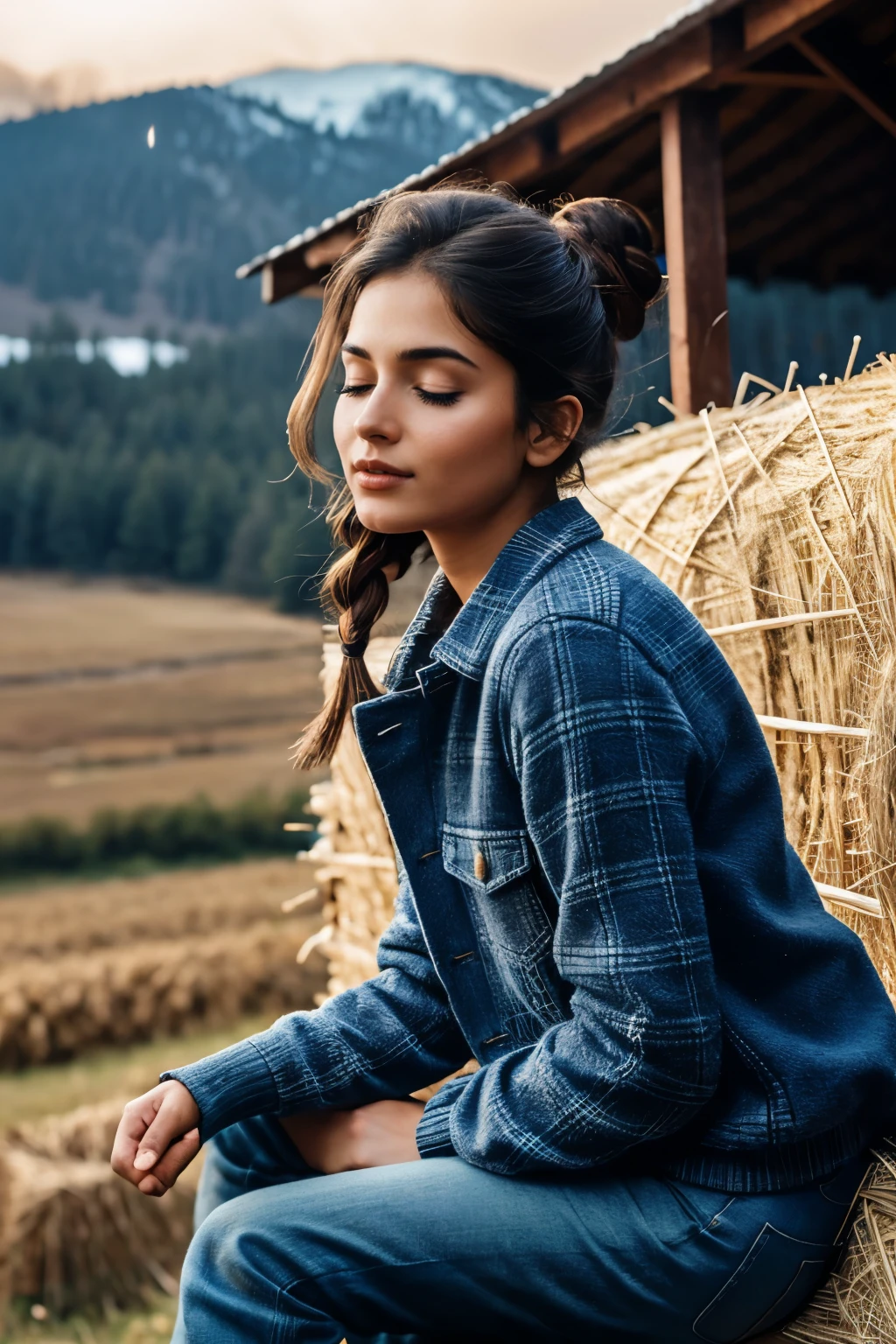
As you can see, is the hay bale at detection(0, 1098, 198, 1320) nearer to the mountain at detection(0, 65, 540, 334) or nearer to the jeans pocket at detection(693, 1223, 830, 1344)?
the jeans pocket at detection(693, 1223, 830, 1344)

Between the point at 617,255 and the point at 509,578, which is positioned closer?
the point at 509,578

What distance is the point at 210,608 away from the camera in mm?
10836

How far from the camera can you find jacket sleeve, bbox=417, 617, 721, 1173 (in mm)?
947

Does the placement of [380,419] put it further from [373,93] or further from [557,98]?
[373,93]

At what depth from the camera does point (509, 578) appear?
116 centimetres

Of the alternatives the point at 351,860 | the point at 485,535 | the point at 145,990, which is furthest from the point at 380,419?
the point at 145,990

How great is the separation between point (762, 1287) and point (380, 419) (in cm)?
86

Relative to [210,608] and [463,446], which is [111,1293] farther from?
[210,608]

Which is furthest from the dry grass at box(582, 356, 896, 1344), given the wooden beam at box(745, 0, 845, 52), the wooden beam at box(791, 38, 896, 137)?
the wooden beam at box(791, 38, 896, 137)

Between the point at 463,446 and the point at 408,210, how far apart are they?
26cm

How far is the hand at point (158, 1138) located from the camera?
3.76 feet

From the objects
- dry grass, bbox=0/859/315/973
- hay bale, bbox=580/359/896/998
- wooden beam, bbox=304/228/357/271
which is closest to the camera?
hay bale, bbox=580/359/896/998

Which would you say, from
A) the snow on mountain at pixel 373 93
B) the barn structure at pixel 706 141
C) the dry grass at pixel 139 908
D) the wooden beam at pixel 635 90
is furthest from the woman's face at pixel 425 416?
the snow on mountain at pixel 373 93

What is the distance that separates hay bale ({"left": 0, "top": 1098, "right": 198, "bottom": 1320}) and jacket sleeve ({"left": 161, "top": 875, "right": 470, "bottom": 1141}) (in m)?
3.60
